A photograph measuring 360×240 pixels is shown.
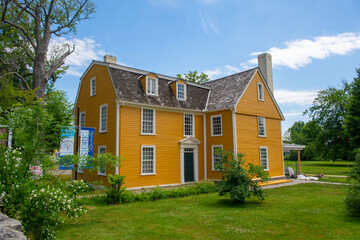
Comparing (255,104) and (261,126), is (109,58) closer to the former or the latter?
(255,104)

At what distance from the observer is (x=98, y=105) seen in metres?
18.0

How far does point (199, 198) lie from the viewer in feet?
43.2

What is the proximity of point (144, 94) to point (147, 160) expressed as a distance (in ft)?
14.6

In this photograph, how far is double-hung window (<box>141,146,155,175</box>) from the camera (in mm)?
16422

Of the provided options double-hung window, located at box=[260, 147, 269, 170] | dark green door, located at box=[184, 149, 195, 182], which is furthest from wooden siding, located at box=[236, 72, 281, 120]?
dark green door, located at box=[184, 149, 195, 182]

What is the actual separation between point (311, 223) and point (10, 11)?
23.5m

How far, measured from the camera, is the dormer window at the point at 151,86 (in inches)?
706

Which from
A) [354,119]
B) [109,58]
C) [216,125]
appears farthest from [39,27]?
[354,119]

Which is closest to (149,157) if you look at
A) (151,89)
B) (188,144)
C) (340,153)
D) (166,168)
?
(166,168)

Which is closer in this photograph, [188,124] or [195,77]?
[188,124]

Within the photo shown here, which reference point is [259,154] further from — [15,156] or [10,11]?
[10,11]

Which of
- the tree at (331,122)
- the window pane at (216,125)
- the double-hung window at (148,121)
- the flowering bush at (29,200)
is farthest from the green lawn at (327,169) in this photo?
the flowering bush at (29,200)

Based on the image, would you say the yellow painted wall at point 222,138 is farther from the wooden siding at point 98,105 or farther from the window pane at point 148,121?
the wooden siding at point 98,105

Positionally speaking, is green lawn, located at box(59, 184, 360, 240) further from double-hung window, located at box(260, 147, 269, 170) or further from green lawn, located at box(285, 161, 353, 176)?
green lawn, located at box(285, 161, 353, 176)
